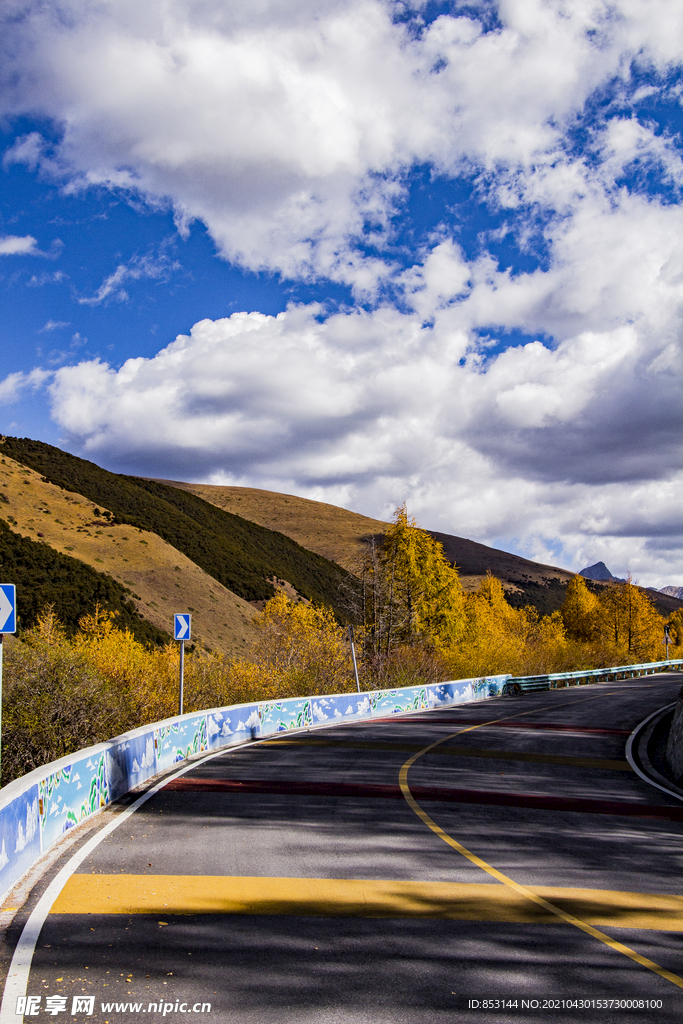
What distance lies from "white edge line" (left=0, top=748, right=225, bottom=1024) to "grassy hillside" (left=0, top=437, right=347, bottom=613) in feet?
261

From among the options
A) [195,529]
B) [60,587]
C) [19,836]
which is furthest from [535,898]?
[195,529]

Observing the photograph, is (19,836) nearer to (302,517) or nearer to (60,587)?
(60,587)

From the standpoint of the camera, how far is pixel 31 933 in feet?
18.5

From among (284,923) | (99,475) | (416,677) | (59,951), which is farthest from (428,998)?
(99,475)

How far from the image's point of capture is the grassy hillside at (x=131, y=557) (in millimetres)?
69750

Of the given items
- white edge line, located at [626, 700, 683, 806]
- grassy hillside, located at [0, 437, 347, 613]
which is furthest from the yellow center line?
grassy hillside, located at [0, 437, 347, 613]

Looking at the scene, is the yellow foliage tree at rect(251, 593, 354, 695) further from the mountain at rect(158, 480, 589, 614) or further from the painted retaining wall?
the mountain at rect(158, 480, 589, 614)

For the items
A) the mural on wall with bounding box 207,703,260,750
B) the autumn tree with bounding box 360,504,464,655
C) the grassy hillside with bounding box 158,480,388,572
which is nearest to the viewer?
the mural on wall with bounding box 207,703,260,750

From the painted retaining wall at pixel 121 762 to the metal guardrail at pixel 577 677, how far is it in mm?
15754

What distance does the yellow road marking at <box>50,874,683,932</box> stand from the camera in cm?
619

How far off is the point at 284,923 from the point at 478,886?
6.80 feet

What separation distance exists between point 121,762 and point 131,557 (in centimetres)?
6731

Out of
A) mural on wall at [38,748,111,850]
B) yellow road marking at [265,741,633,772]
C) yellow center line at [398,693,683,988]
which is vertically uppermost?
mural on wall at [38,748,111,850]

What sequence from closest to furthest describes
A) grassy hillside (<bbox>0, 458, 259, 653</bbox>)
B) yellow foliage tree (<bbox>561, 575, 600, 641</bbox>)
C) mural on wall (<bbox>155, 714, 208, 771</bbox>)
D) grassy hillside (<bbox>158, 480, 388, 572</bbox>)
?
mural on wall (<bbox>155, 714, 208, 771</bbox>) → grassy hillside (<bbox>0, 458, 259, 653</bbox>) → yellow foliage tree (<bbox>561, 575, 600, 641</bbox>) → grassy hillside (<bbox>158, 480, 388, 572</bbox>)
